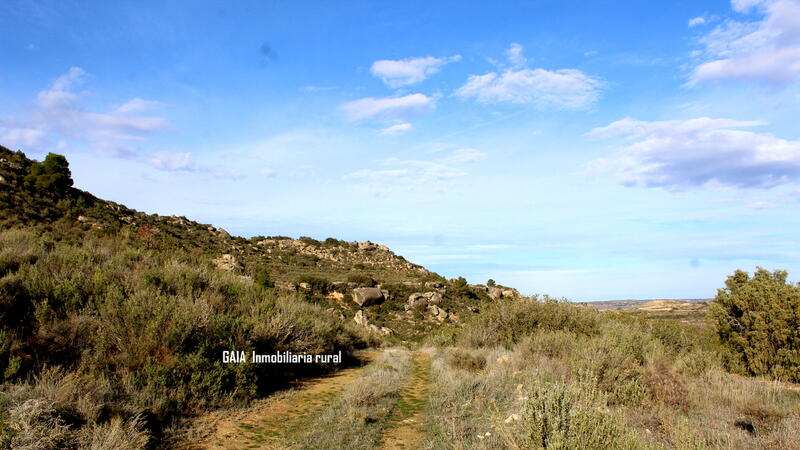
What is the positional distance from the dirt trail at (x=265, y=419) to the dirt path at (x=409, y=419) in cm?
156

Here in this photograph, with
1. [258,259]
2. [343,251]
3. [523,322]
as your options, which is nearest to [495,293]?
[343,251]

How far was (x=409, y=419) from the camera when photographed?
293 inches

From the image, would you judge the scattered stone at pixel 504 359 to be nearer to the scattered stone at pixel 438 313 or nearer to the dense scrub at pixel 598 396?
the dense scrub at pixel 598 396

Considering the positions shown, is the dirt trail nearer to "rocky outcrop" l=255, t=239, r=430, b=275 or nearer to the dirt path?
the dirt path

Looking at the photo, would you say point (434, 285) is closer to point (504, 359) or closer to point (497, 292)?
point (497, 292)

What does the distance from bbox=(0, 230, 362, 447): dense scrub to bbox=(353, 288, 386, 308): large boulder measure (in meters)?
23.4

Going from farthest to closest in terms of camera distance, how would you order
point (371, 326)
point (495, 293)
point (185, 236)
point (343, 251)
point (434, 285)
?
point (343, 251), point (495, 293), point (434, 285), point (185, 236), point (371, 326)

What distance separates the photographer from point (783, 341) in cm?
1109

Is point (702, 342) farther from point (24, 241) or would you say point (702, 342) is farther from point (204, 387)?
point (24, 241)

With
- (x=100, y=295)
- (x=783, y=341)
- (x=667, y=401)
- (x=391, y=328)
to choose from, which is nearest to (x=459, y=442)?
(x=667, y=401)

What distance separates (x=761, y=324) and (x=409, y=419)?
10.5 m

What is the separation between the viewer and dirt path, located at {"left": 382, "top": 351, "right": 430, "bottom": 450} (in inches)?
244

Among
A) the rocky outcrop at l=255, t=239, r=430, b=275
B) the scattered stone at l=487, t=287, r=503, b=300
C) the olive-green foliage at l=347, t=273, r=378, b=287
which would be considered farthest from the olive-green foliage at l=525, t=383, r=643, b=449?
the rocky outcrop at l=255, t=239, r=430, b=275

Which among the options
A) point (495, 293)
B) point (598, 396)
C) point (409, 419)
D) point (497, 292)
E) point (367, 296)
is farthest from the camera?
point (497, 292)
